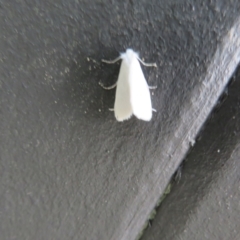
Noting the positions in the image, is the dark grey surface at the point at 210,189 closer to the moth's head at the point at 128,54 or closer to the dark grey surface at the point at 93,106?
the dark grey surface at the point at 93,106

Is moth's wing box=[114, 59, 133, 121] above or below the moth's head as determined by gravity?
below

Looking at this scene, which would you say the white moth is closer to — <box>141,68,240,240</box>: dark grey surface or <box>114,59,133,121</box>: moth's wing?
<box>114,59,133,121</box>: moth's wing

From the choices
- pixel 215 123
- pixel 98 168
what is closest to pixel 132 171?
pixel 98 168

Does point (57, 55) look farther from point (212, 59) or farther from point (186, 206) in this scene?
point (186, 206)

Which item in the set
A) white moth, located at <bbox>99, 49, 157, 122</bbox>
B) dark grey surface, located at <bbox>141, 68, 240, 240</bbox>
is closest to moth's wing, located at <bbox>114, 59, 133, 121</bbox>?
white moth, located at <bbox>99, 49, 157, 122</bbox>

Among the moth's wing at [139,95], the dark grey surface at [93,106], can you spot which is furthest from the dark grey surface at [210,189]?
the moth's wing at [139,95]
